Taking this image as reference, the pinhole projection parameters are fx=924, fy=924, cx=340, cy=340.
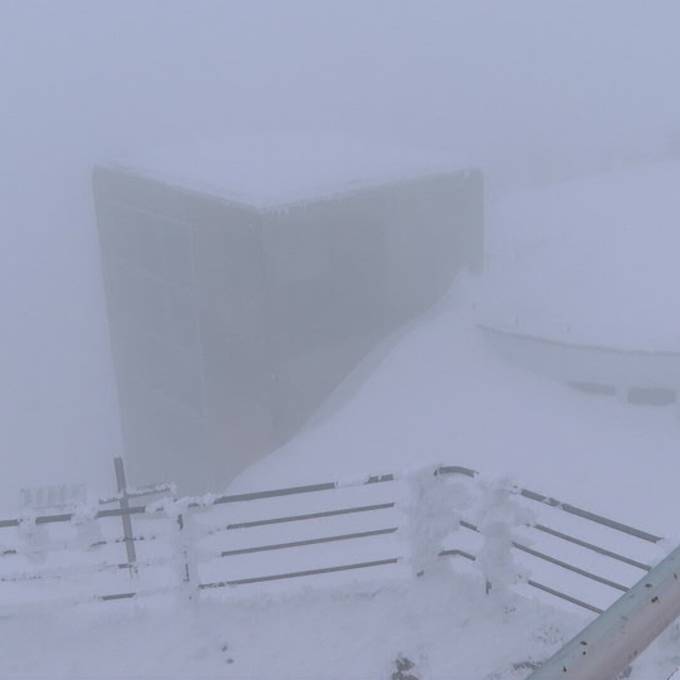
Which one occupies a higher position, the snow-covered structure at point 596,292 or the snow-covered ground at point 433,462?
the snow-covered structure at point 596,292

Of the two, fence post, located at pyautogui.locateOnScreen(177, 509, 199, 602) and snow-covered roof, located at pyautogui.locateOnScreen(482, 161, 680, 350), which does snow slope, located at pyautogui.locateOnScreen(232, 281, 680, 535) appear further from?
fence post, located at pyautogui.locateOnScreen(177, 509, 199, 602)

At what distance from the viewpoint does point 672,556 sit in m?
1.97

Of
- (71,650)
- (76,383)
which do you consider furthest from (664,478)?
(76,383)

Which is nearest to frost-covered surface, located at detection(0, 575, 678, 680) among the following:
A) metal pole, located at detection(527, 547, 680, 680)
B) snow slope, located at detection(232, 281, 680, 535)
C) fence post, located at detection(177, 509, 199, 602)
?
fence post, located at detection(177, 509, 199, 602)

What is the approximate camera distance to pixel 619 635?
1.71m

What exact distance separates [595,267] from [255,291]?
729cm

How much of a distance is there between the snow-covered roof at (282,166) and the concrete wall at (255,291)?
26 centimetres

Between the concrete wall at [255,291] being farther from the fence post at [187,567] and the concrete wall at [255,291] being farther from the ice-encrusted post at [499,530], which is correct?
the ice-encrusted post at [499,530]

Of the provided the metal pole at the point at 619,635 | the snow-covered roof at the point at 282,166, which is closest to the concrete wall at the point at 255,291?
the snow-covered roof at the point at 282,166

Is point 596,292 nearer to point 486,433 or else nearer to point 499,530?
point 486,433

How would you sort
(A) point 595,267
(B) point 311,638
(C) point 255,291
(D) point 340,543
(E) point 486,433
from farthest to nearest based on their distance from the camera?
(A) point 595,267, (C) point 255,291, (E) point 486,433, (D) point 340,543, (B) point 311,638

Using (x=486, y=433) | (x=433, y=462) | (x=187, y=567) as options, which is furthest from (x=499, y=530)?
(x=486, y=433)

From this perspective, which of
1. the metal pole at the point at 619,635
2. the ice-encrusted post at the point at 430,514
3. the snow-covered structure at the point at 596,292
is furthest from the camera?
the snow-covered structure at the point at 596,292

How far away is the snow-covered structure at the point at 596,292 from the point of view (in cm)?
1569
